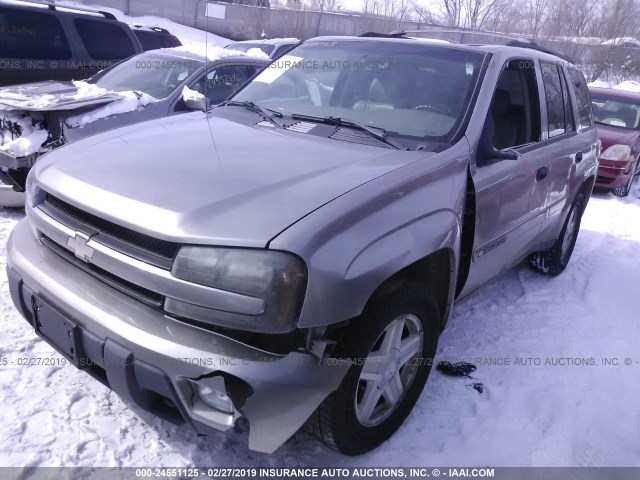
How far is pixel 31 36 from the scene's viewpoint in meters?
6.96

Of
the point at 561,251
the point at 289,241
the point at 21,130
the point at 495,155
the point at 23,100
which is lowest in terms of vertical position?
the point at 561,251

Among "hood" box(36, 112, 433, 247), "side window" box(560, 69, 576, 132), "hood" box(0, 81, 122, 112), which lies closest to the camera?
"hood" box(36, 112, 433, 247)

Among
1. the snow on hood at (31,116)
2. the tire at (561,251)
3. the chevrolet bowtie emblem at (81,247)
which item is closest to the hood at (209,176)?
the chevrolet bowtie emblem at (81,247)

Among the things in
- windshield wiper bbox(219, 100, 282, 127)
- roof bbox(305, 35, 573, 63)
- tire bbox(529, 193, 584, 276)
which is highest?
roof bbox(305, 35, 573, 63)

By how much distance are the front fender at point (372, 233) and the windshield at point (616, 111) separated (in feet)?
25.1

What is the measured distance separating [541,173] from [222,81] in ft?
13.8

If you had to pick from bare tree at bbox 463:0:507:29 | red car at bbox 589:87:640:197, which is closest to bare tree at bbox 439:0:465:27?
bare tree at bbox 463:0:507:29

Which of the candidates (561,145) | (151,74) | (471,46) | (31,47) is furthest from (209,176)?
(31,47)

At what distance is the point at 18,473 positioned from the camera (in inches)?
84.7

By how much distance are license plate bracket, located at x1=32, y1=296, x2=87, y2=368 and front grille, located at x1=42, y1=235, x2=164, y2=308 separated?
20cm

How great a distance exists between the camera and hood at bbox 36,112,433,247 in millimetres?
1855

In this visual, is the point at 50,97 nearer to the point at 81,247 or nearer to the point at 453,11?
the point at 81,247

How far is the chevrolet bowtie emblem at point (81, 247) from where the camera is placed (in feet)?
6.81

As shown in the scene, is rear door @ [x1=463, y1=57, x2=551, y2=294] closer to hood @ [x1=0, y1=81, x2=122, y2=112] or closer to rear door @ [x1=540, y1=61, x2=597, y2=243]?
rear door @ [x1=540, y1=61, x2=597, y2=243]
